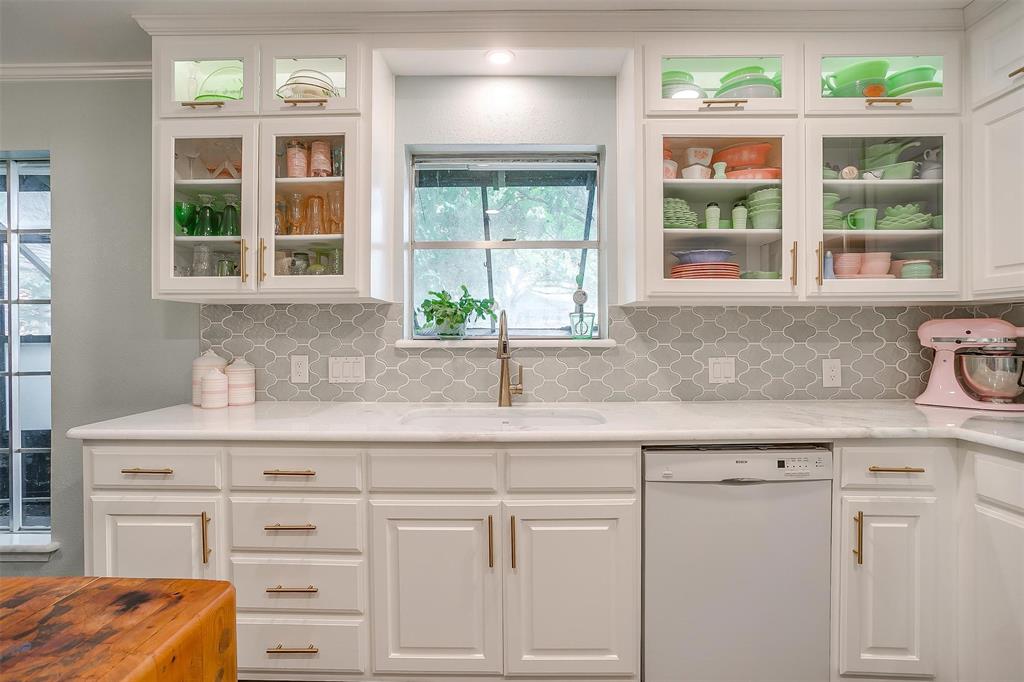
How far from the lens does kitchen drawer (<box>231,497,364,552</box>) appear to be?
178 centimetres

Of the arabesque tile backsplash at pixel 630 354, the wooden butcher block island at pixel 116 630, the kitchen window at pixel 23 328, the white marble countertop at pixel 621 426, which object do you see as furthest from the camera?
the kitchen window at pixel 23 328

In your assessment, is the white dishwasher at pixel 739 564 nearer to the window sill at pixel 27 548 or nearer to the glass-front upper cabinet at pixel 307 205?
the glass-front upper cabinet at pixel 307 205

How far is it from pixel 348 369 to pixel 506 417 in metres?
0.77

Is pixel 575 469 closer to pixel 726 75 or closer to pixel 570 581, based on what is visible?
pixel 570 581

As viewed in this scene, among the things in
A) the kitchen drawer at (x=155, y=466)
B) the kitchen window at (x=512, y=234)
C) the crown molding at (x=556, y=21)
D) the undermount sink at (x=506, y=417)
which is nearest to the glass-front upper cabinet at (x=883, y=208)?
the crown molding at (x=556, y=21)

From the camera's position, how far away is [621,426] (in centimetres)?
183

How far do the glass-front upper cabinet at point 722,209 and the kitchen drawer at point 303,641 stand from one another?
5.36 ft

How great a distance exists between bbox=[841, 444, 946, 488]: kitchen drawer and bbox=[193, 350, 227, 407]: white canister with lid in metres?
2.46

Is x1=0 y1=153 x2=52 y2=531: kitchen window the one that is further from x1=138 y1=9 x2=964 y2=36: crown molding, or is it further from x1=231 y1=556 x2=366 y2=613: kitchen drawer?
x1=231 y1=556 x2=366 y2=613: kitchen drawer

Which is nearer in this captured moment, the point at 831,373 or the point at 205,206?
the point at 205,206

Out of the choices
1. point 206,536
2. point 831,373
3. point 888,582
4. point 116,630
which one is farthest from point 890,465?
point 206,536

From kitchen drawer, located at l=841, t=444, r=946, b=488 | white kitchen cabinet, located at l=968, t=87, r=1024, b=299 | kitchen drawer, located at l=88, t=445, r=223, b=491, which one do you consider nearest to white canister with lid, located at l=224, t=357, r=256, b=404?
kitchen drawer, located at l=88, t=445, r=223, b=491

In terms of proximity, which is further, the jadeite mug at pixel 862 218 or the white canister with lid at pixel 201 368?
the white canister with lid at pixel 201 368

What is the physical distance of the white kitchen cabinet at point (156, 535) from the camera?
1790 millimetres
